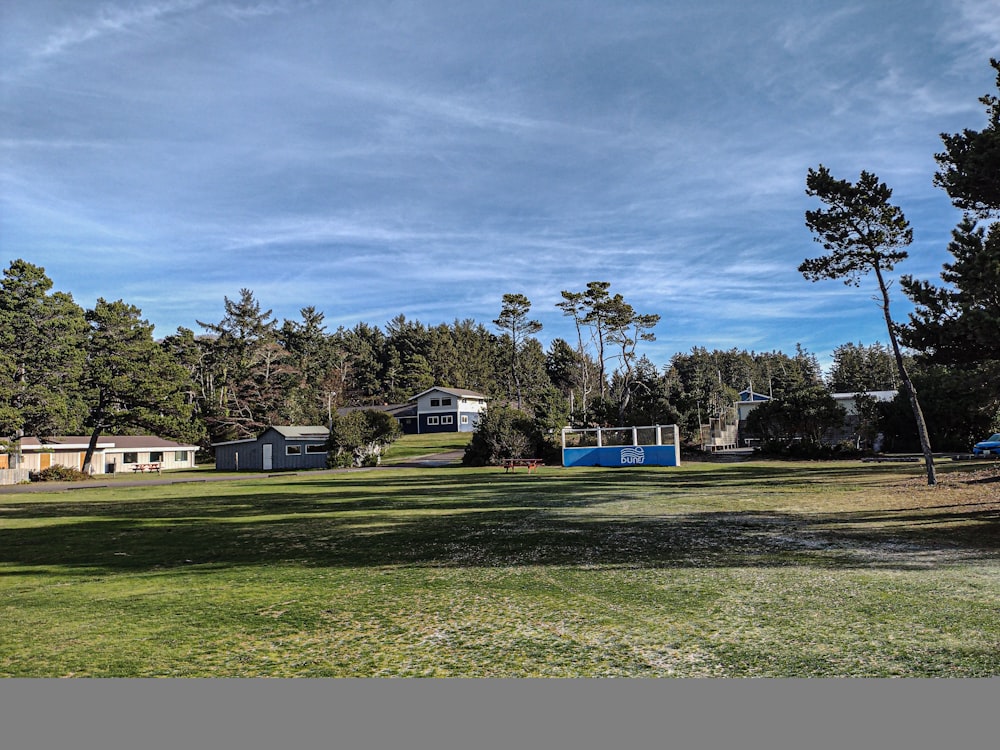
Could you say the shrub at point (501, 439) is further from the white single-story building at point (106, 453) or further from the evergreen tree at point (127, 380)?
the white single-story building at point (106, 453)

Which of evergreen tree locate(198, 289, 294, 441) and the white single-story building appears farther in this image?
evergreen tree locate(198, 289, 294, 441)

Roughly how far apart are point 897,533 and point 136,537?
49.0 ft

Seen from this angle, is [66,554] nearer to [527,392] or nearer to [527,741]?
[527,741]

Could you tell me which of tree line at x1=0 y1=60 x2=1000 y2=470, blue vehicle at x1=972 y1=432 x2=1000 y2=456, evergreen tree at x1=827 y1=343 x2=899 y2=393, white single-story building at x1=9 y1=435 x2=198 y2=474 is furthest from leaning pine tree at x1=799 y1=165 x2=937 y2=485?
evergreen tree at x1=827 y1=343 x2=899 y2=393

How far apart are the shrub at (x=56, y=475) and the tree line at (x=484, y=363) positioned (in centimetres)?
282

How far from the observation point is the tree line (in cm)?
1866

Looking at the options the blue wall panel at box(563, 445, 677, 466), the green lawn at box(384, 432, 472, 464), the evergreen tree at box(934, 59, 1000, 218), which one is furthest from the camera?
the green lawn at box(384, 432, 472, 464)

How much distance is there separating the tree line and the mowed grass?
7.37 m

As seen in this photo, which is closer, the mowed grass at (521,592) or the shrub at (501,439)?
the mowed grass at (521,592)

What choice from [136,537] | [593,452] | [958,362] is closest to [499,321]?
[593,452]

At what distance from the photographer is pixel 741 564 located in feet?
29.4

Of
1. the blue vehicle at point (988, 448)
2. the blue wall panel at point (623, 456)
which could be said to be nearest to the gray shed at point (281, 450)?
the blue wall panel at point (623, 456)

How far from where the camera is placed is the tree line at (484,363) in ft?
61.2

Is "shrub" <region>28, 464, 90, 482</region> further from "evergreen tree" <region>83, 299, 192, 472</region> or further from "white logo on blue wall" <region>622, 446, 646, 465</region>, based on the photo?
"white logo on blue wall" <region>622, 446, 646, 465</region>
